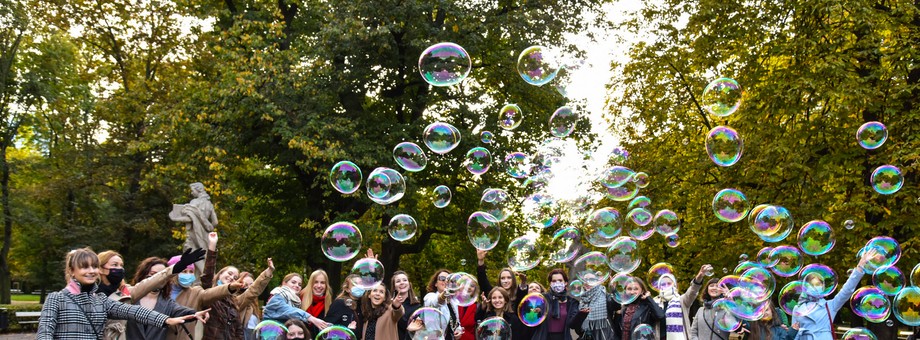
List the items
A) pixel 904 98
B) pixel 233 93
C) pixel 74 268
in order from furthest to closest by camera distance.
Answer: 1. pixel 233 93
2. pixel 904 98
3. pixel 74 268

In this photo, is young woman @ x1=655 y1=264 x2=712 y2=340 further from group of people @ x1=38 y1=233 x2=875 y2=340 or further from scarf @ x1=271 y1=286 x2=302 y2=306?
scarf @ x1=271 y1=286 x2=302 y2=306

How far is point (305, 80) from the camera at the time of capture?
68.8 feet

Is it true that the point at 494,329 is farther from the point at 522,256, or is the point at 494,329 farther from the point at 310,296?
the point at 522,256

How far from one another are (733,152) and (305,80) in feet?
38.3

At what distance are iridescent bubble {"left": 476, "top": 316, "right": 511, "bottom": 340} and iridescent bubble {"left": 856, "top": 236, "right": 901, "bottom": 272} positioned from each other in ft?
15.4

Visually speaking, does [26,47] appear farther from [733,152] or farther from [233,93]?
[733,152]

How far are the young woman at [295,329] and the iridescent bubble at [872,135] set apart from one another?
9.92m

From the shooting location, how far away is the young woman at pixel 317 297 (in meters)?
9.59

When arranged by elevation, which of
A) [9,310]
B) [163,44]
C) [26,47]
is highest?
[26,47]

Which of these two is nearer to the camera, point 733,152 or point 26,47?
point 733,152

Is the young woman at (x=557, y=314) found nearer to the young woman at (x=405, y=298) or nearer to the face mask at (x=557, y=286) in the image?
the face mask at (x=557, y=286)

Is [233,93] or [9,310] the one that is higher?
[233,93]

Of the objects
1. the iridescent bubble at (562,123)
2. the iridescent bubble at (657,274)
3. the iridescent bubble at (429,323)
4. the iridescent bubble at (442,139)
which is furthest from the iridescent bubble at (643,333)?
the iridescent bubble at (442,139)

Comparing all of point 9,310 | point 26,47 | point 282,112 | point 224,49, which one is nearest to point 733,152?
point 282,112
